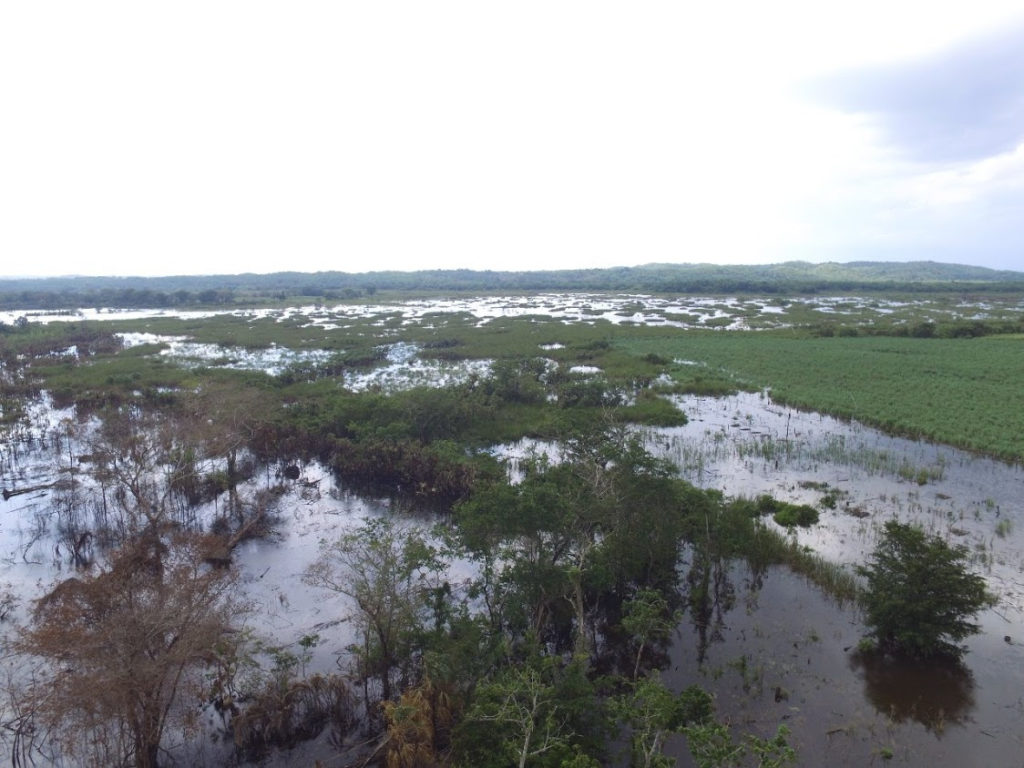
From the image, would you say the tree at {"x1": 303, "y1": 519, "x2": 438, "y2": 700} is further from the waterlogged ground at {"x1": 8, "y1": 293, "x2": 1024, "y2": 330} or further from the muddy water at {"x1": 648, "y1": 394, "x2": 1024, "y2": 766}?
the waterlogged ground at {"x1": 8, "y1": 293, "x2": 1024, "y2": 330}

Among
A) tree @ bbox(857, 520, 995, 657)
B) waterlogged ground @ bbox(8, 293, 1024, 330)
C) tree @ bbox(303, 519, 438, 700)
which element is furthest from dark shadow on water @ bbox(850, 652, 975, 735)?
waterlogged ground @ bbox(8, 293, 1024, 330)

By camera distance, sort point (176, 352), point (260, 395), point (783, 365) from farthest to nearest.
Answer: point (176, 352), point (783, 365), point (260, 395)

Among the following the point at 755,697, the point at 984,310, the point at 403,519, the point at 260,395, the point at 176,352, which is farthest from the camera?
the point at 984,310

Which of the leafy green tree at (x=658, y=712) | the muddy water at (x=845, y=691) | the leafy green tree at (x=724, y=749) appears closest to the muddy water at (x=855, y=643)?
the muddy water at (x=845, y=691)

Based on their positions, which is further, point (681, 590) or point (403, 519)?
point (403, 519)

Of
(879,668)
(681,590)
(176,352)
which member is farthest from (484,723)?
(176,352)

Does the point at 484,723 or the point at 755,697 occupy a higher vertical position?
the point at 484,723

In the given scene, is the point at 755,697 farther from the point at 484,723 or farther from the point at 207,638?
the point at 207,638

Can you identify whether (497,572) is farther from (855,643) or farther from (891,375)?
(891,375)
